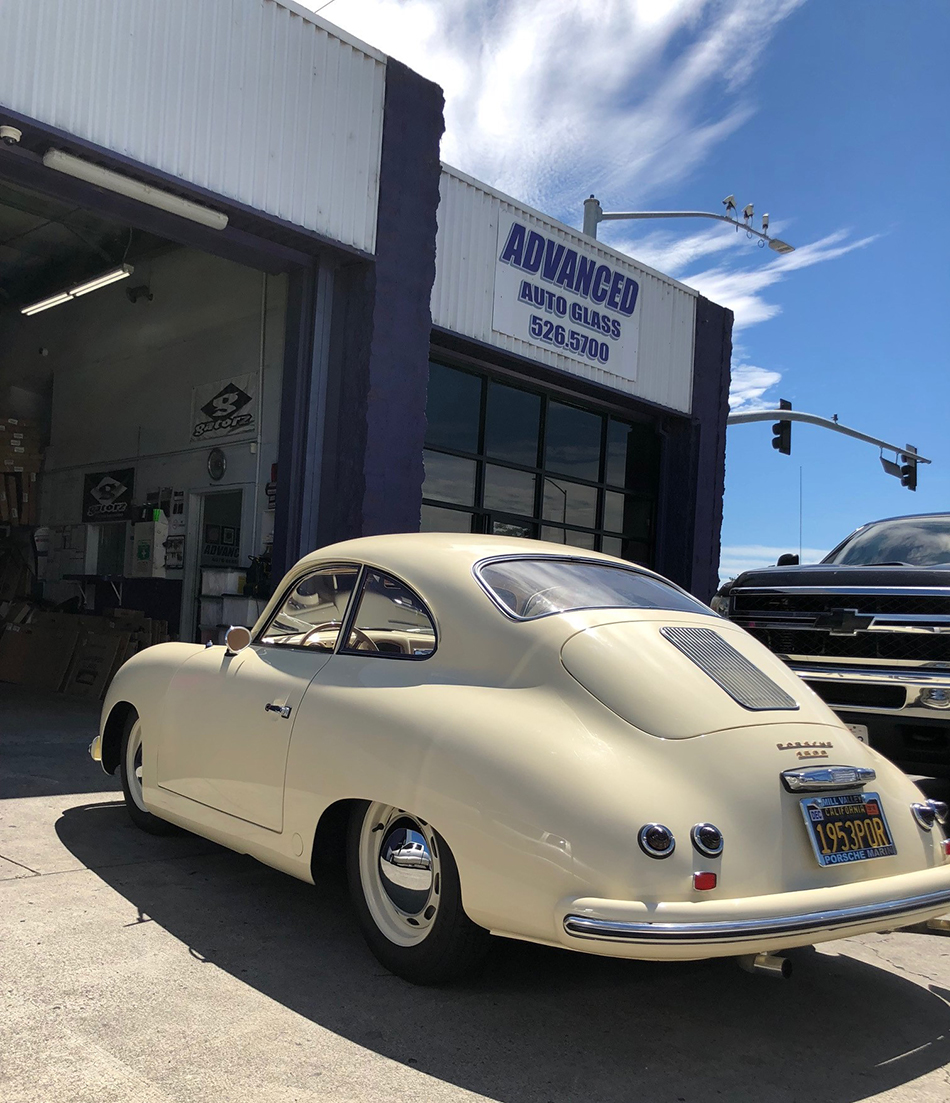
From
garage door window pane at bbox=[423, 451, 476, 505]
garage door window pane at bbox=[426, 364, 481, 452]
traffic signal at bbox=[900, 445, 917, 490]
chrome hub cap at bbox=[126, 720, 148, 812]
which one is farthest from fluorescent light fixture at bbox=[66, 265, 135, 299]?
traffic signal at bbox=[900, 445, 917, 490]

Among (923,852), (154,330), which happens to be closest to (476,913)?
(923,852)

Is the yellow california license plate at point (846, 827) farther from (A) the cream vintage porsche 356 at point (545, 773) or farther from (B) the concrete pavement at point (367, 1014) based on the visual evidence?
(B) the concrete pavement at point (367, 1014)

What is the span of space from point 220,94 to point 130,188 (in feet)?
3.89

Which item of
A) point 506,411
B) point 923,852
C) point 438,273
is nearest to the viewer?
point 923,852

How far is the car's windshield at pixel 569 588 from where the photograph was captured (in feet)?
12.0

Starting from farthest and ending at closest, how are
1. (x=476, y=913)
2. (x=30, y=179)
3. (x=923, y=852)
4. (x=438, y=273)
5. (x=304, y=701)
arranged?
(x=438, y=273) → (x=30, y=179) → (x=304, y=701) → (x=923, y=852) → (x=476, y=913)

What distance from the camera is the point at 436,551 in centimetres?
398

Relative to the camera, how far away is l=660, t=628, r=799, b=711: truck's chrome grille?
11.4ft

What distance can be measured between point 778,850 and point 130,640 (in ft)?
32.4

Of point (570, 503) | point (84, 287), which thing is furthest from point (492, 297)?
point (84, 287)

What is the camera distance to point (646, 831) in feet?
9.31

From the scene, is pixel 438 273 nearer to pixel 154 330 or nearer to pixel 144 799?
pixel 154 330

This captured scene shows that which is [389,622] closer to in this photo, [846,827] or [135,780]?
[846,827]

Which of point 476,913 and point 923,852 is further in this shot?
point 923,852
